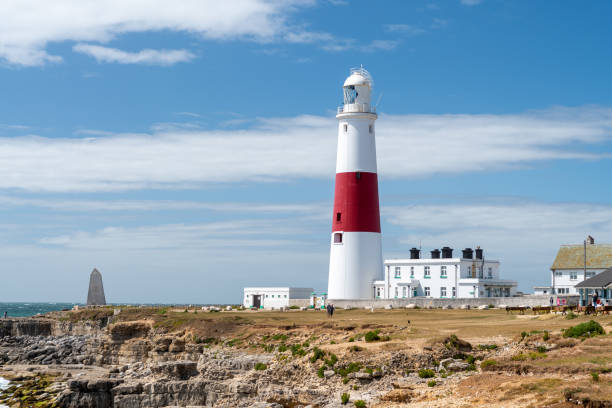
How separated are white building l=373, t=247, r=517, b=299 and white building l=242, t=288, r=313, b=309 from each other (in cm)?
896

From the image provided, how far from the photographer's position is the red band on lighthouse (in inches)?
2313

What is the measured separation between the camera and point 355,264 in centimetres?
5944

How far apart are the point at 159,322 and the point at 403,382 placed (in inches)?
1041

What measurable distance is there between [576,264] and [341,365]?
45.8 meters

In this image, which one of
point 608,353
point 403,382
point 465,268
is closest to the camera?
point 608,353

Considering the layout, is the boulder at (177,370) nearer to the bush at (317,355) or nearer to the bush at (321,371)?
the bush at (317,355)

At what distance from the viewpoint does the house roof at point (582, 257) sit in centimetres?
6781

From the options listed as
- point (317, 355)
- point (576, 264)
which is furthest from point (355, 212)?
point (317, 355)

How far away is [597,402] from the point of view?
66.4 ft

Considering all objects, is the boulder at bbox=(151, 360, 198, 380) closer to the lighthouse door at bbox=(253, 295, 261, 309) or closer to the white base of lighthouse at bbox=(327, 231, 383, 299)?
the white base of lighthouse at bbox=(327, 231, 383, 299)

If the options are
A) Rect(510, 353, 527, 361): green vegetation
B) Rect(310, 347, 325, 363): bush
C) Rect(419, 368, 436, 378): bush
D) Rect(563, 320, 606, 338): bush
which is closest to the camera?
Rect(510, 353, 527, 361): green vegetation

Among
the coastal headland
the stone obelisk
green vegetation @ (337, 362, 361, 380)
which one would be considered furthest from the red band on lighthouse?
the stone obelisk

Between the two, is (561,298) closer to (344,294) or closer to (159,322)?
(344,294)

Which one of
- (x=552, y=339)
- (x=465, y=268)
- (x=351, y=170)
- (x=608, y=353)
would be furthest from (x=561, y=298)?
(x=608, y=353)
